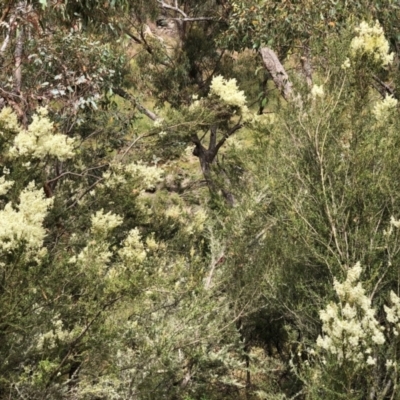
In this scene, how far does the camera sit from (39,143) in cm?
361

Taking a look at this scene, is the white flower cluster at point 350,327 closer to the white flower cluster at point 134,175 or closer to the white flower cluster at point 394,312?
the white flower cluster at point 394,312

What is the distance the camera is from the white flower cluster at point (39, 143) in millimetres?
3534

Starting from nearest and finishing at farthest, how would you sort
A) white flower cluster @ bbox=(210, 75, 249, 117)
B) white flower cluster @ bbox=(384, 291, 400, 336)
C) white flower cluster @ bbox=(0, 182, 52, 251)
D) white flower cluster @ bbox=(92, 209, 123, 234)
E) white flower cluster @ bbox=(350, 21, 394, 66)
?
white flower cluster @ bbox=(0, 182, 52, 251)
white flower cluster @ bbox=(384, 291, 400, 336)
white flower cluster @ bbox=(350, 21, 394, 66)
white flower cluster @ bbox=(92, 209, 123, 234)
white flower cluster @ bbox=(210, 75, 249, 117)

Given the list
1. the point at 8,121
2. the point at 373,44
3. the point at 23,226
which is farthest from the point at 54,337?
the point at 373,44

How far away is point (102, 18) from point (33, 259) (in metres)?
3.54

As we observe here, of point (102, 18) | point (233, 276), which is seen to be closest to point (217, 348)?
point (233, 276)

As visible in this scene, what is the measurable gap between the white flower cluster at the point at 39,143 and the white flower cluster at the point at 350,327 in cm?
211

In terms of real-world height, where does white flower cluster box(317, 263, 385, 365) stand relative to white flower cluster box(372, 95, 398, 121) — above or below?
below

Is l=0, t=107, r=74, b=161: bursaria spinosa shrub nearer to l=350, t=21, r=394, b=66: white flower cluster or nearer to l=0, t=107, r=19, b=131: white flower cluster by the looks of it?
l=0, t=107, r=19, b=131: white flower cluster

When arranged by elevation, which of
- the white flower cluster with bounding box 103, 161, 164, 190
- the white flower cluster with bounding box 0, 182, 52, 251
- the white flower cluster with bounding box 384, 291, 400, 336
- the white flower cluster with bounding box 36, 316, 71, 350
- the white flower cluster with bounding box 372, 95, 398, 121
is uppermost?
the white flower cluster with bounding box 372, 95, 398, 121

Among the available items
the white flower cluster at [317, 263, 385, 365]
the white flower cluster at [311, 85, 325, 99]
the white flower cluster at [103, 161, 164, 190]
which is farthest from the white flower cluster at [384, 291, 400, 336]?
the white flower cluster at [103, 161, 164, 190]

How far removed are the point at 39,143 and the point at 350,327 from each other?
2.41 metres

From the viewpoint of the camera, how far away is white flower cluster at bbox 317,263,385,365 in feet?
8.65

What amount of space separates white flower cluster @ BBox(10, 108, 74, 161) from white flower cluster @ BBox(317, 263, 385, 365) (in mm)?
2111
